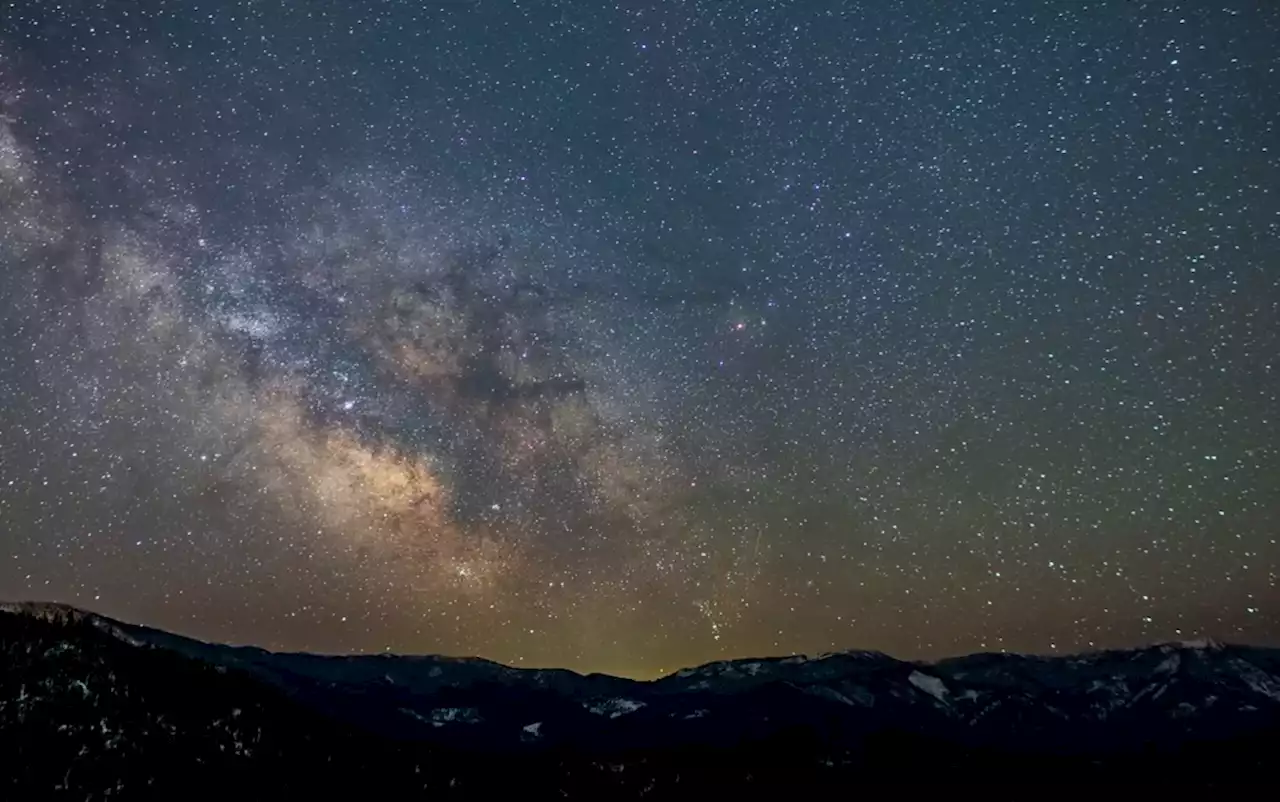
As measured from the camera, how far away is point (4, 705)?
3766 cm

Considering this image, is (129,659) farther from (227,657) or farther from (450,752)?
(227,657)

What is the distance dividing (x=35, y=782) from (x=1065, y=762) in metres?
137

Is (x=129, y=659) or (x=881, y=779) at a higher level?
(x=129, y=659)

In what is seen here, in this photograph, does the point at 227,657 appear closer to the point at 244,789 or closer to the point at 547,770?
the point at 547,770

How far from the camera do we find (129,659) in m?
52.0

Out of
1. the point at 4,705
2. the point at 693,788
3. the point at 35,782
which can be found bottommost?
the point at 693,788

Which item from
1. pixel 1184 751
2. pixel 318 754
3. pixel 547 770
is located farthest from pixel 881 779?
pixel 318 754

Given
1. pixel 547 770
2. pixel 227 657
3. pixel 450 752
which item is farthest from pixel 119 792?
pixel 227 657

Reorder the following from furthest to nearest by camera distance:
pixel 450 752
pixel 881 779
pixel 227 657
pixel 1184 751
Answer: pixel 227 657
pixel 1184 751
pixel 881 779
pixel 450 752

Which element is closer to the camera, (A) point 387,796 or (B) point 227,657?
(A) point 387,796

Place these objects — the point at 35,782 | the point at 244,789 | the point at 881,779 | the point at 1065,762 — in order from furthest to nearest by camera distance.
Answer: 1. the point at 1065,762
2. the point at 881,779
3. the point at 244,789
4. the point at 35,782

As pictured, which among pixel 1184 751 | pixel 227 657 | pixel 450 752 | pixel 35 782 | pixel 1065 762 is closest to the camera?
pixel 35 782

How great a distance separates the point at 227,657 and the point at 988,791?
159m

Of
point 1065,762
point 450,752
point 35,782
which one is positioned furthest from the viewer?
point 1065,762
